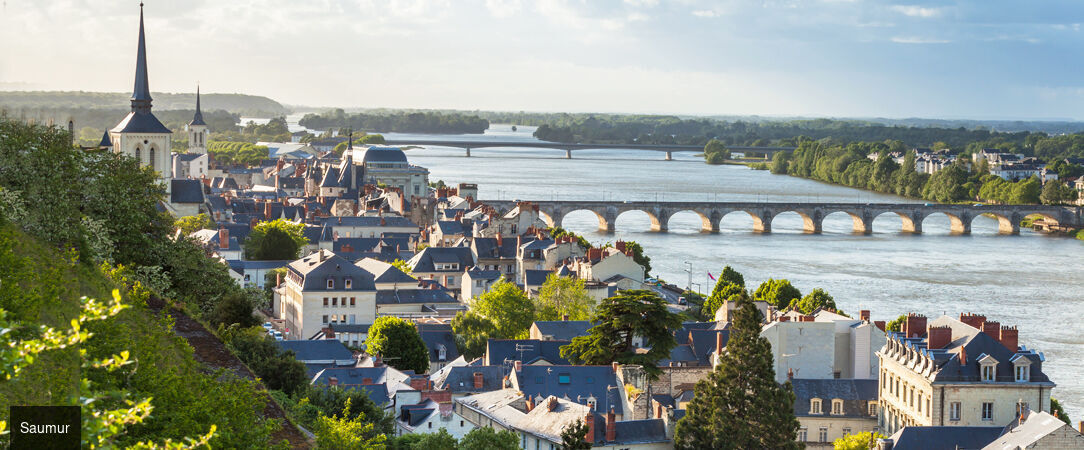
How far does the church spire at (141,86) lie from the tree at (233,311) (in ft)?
111

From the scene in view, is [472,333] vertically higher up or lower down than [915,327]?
lower down

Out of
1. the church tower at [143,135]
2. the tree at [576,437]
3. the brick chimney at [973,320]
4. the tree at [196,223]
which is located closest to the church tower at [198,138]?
the church tower at [143,135]

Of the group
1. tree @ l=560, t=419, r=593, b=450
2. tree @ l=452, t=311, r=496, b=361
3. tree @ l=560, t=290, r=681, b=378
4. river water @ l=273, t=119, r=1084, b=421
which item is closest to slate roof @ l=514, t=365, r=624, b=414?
tree @ l=560, t=290, r=681, b=378

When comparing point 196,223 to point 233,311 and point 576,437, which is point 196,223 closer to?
point 233,311

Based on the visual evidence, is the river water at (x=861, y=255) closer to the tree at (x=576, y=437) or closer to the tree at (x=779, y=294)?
the tree at (x=779, y=294)

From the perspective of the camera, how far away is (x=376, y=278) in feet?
134

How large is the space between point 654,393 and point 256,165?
95526 mm

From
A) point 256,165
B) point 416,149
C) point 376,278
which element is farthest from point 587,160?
point 376,278

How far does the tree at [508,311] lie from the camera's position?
35531 millimetres

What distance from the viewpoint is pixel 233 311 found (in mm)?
21094

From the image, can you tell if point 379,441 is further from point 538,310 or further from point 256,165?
point 256,165

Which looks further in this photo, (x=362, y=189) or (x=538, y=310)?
(x=362, y=189)

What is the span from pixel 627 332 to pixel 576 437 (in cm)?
824

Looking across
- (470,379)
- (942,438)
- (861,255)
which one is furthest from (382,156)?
(942,438)
